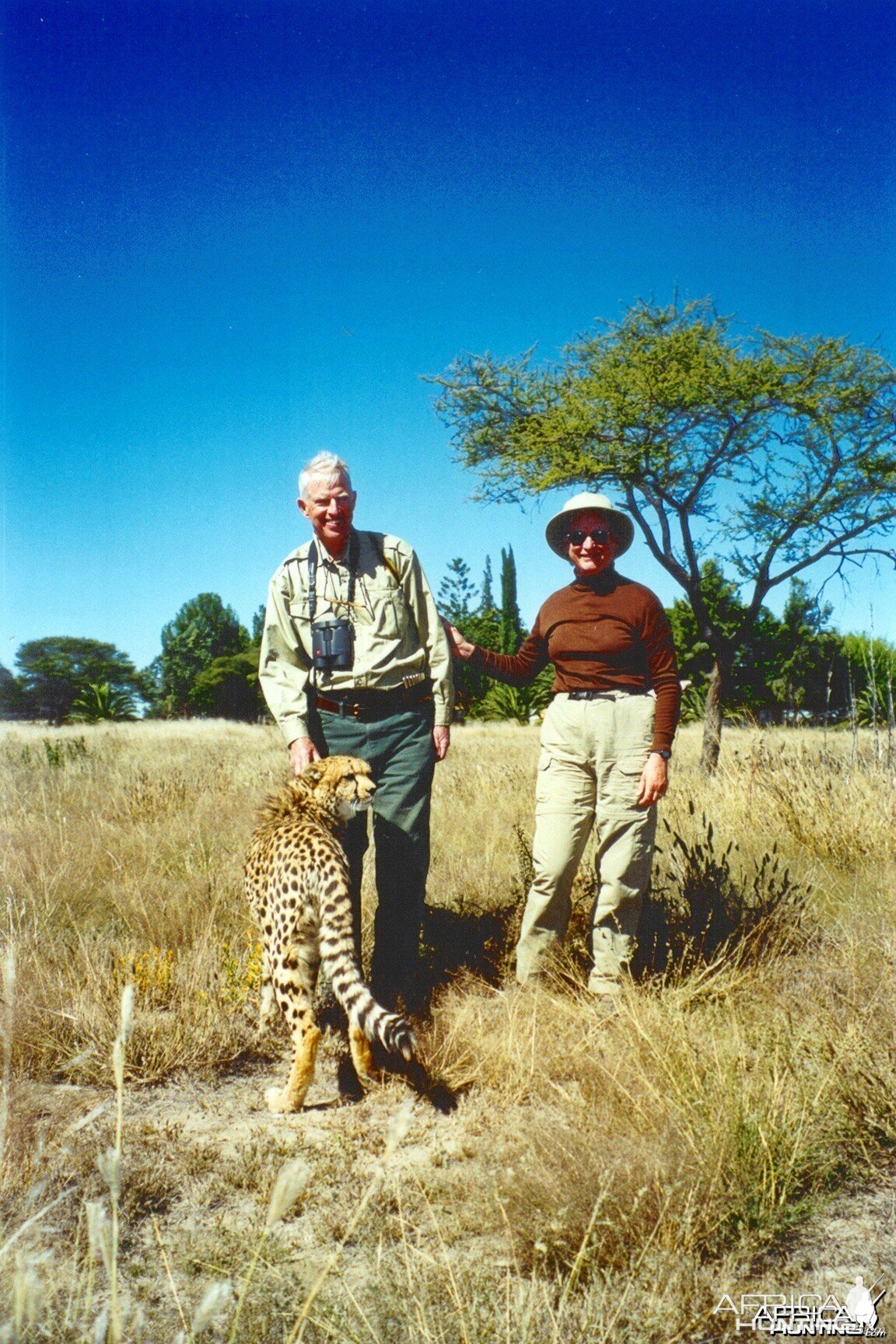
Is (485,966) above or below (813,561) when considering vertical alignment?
below

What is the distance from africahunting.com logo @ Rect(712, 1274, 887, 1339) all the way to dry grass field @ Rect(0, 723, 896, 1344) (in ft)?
0.16

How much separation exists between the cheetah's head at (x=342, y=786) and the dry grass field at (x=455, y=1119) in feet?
3.27

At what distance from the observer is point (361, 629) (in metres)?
4.23

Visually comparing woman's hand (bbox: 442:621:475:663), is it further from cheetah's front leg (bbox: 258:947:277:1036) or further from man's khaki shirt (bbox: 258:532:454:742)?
cheetah's front leg (bbox: 258:947:277:1036)

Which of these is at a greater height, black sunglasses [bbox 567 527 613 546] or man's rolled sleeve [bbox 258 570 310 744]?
black sunglasses [bbox 567 527 613 546]

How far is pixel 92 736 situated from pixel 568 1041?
57.6ft

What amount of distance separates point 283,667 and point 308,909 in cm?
119

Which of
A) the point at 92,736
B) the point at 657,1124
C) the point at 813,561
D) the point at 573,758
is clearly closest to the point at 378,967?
the point at 573,758

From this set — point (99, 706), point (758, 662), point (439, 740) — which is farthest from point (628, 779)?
point (99, 706)

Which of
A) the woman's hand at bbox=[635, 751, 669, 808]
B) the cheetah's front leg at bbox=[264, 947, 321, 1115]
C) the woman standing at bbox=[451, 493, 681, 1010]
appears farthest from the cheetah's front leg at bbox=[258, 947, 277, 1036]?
the woman's hand at bbox=[635, 751, 669, 808]

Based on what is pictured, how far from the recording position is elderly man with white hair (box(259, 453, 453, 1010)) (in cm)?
421

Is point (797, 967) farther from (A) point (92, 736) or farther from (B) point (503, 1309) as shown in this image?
(A) point (92, 736)

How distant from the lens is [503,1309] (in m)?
2.23

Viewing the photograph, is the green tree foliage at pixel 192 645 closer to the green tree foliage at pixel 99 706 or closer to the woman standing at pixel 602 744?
the green tree foliage at pixel 99 706
